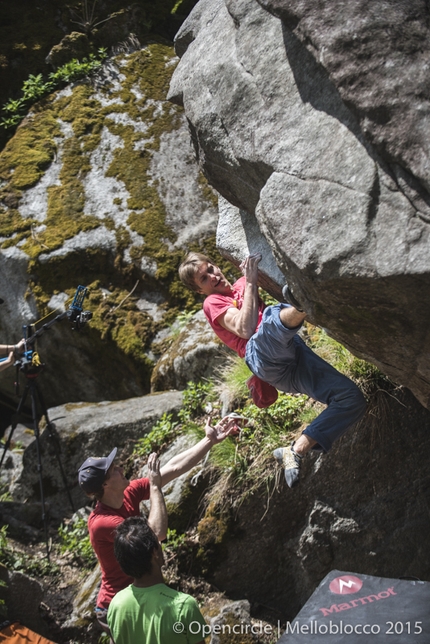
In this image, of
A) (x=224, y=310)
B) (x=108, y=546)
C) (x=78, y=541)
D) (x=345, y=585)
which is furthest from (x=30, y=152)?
(x=345, y=585)

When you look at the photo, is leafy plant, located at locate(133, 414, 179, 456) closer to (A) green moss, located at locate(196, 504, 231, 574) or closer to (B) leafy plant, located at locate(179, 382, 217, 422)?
(B) leafy plant, located at locate(179, 382, 217, 422)

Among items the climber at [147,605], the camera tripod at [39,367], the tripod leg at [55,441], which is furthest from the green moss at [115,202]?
the climber at [147,605]

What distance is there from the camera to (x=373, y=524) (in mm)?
4652

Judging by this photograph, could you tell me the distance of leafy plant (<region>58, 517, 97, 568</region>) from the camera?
5.95 meters

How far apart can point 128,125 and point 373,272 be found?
20.1 feet

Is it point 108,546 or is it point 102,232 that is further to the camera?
point 102,232

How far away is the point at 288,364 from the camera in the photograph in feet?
13.2

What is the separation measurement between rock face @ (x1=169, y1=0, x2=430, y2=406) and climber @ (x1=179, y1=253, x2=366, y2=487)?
0.32 meters

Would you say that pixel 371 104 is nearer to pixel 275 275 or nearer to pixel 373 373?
pixel 275 275

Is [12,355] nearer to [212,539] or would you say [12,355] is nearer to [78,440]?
[78,440]

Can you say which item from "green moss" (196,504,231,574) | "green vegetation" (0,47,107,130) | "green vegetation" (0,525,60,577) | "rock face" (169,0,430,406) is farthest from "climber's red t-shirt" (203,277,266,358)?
"green vegetation" (0,47,107,130)

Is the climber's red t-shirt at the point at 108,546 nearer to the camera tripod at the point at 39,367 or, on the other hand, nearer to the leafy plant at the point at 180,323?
the camera tripod at the point at 39,367

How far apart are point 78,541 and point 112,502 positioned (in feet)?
7.43

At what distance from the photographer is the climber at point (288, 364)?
12.5 ft
